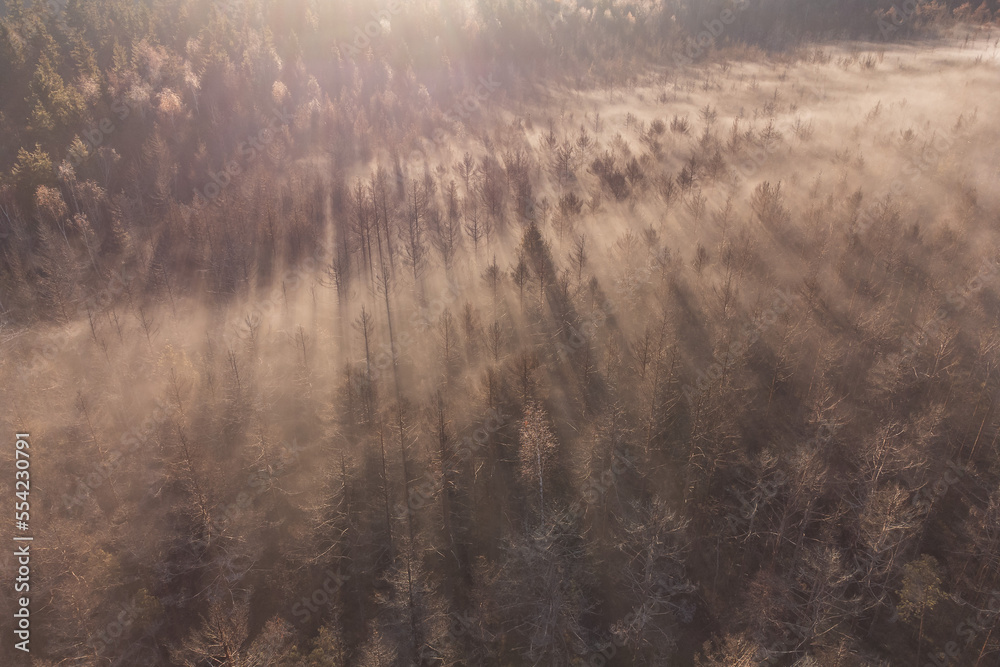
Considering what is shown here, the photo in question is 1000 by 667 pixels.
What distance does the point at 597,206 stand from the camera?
275 feet

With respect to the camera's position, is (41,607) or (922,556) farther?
(922,556)

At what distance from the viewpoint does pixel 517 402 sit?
54.0 m

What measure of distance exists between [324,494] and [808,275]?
6018cm

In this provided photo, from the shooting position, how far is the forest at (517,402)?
42.6m

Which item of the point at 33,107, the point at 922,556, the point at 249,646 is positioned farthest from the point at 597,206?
the point at 33,107

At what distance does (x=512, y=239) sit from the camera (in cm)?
8412

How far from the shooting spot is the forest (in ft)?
140

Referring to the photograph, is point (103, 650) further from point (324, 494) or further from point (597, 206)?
point (597, 206)

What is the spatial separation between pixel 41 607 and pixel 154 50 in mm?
144950

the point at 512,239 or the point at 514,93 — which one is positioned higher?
the point at 514,93

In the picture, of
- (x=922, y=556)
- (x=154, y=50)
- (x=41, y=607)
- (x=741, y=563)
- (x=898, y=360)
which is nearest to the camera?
(x=41, y=607)

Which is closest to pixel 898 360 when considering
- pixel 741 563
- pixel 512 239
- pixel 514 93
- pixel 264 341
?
pixel 741 563

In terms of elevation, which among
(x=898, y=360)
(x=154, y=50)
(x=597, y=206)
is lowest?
→ (x=898, y=360)

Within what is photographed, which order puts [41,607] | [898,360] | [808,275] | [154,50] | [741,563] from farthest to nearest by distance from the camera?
[154,50], [808,275], [898,360], [741,563], [41,607]
